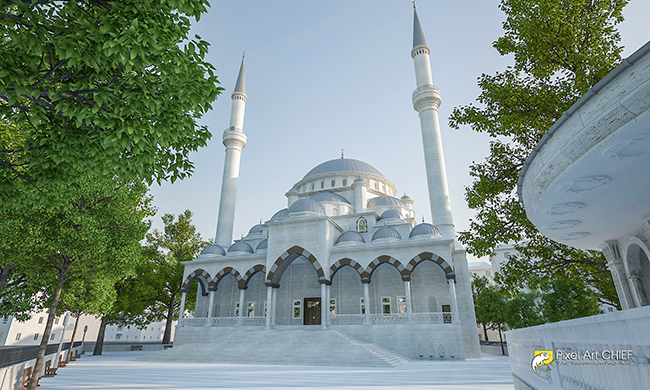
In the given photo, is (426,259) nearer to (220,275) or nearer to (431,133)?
(431,133)

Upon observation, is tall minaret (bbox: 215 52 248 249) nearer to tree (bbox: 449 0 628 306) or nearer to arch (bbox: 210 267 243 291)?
arch (bbox: 210 267 243 291)

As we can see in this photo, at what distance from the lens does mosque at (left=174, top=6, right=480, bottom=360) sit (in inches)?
738

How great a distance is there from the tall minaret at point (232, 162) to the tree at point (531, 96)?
21.9 metres

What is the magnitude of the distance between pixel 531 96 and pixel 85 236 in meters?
12.9

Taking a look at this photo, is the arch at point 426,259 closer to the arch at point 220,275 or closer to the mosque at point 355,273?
the mosque at point 355,273

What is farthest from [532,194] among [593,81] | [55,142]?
[55,142]

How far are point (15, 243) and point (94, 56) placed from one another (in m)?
9.64

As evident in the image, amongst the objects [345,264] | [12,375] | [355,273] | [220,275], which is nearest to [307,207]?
[345,264]

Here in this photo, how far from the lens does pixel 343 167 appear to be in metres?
31.8

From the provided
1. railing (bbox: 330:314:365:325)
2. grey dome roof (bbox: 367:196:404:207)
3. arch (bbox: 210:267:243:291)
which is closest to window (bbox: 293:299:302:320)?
railing (bbox: 330:314:365:325)

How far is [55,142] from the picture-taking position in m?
4.61

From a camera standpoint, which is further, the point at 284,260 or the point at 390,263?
the point at 284,260

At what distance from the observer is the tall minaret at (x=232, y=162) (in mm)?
28344

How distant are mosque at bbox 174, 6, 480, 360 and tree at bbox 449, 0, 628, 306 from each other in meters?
8.88
